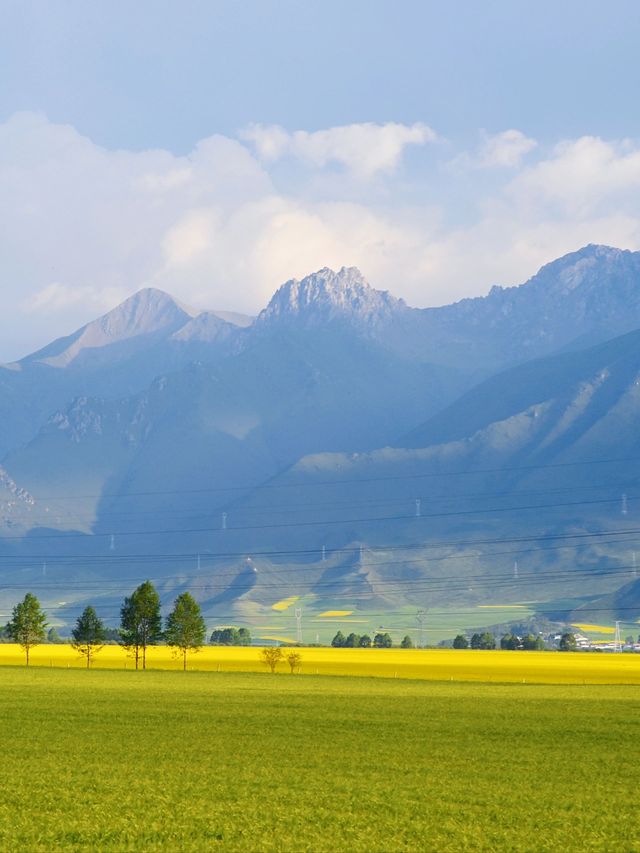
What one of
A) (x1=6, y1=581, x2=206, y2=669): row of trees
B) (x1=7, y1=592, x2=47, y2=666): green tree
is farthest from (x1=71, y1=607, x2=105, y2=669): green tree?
(x1=7, y1=592, x2=47, y2=666): green tree

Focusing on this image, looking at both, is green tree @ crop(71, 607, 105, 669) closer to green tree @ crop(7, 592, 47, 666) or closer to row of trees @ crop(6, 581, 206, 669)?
row of trees @ crop(6, 581, 206, 669)

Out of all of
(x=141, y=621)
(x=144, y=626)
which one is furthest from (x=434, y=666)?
(x=141, y=621)

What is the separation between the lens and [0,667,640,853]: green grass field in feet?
134

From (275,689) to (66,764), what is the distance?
57.7m

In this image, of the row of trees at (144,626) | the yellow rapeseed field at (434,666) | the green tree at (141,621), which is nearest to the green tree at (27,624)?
the row of trees at (144,626)

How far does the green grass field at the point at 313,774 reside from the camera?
40.9m

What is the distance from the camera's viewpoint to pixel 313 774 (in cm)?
5406

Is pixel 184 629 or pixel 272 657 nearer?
pixel 272 657

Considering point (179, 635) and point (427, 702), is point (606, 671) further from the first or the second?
point (427, 702)

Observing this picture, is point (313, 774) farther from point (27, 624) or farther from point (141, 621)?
point (27, 624)

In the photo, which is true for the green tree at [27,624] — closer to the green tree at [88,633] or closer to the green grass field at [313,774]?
the green tree at [88,633]

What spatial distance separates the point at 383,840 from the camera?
40.2 metres

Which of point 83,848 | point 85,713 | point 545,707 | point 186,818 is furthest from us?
point 545,707

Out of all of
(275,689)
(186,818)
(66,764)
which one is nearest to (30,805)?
(186,818)
